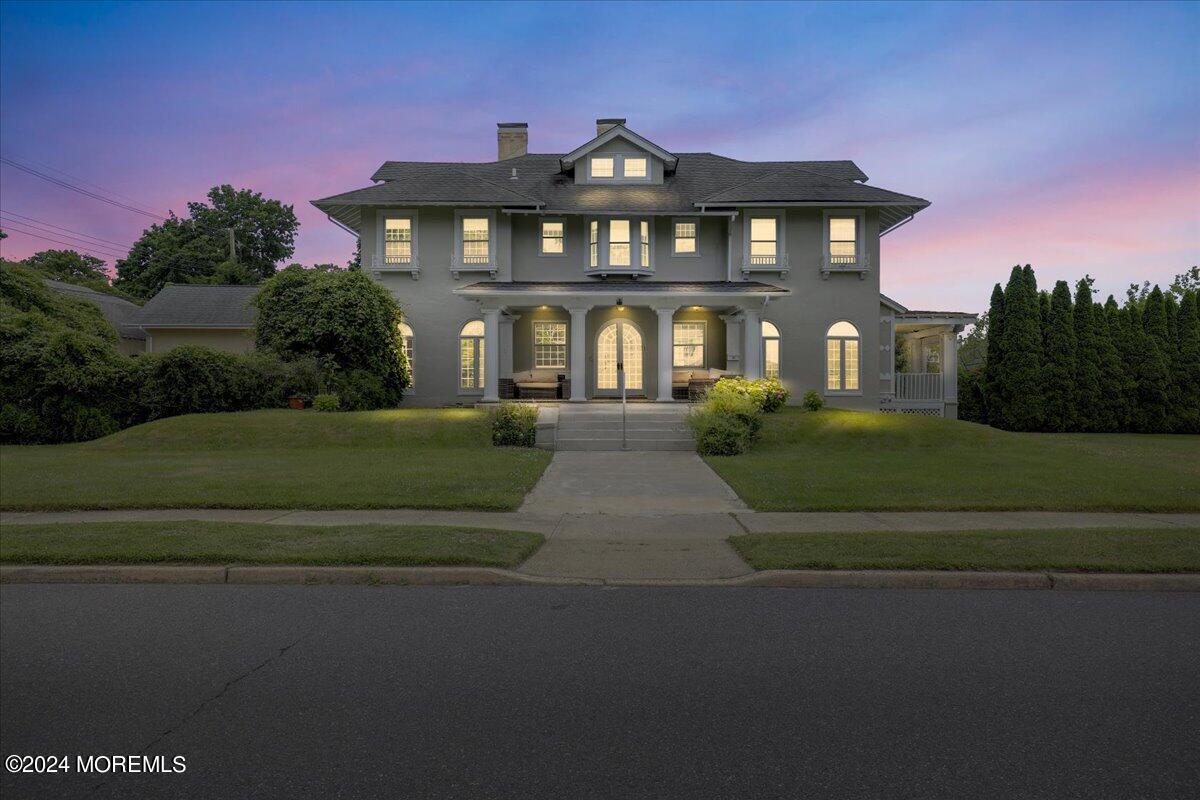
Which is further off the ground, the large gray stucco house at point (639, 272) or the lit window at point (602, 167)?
the lit window at point (602, 167)

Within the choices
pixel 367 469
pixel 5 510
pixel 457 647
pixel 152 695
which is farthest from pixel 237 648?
pixel 367 469

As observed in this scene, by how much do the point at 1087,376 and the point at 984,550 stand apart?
22.7m

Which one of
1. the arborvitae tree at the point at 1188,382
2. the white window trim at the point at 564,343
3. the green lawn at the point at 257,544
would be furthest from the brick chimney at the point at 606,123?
the green lawn at the point at 257,544

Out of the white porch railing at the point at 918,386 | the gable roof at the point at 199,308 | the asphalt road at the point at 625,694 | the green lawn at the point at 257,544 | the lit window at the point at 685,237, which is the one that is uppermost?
the lit window at the point at 685,237

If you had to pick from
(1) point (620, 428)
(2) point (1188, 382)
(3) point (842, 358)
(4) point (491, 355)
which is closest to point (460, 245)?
(4) point (491, 355)

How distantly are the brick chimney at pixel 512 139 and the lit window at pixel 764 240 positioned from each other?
10.8 metres

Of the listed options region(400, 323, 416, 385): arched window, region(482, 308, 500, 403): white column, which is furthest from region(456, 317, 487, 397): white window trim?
region(482, 308, 500, 403): white column

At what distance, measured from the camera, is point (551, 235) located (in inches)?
1035

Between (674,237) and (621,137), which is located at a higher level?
(621,137)

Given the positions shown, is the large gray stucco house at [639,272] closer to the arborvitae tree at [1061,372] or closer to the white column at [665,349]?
the white column at [665,349]

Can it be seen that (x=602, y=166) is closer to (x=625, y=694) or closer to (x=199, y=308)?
(x=199, y=308)

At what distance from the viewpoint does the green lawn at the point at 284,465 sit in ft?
36.8

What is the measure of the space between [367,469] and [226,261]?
167 ft

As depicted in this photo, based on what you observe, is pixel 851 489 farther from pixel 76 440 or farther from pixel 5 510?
pixel 76 440
